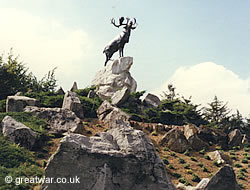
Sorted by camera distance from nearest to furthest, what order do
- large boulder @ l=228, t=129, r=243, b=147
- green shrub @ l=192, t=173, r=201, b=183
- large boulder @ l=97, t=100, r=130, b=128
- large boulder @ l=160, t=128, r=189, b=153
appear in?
green shrub @ l=192, t=173, r=201, b=183, large boulder @ l=160, t=128, r=189, b=153, large boulder @ l=97, t=100, r=130, b=128, large boulder @ l=228, t=129, r=243, b=147

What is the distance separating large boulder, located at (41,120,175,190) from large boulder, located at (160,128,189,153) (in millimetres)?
7521

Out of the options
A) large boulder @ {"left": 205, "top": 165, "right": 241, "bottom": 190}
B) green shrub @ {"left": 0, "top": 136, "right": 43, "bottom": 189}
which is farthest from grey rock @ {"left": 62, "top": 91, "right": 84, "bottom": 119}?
large boulder @ {"left": 205, "top": 165, "right": 241, "bottom": 190}

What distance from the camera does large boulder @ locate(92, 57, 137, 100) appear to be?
85.5ft

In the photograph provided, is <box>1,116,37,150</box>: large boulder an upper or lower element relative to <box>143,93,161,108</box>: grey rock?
lower

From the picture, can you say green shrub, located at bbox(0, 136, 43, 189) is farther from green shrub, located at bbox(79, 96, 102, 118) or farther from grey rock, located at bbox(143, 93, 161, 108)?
grey rock, located at bbox(143, 93, 161, 108)

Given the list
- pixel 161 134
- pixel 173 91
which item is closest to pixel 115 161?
pixel 161 134

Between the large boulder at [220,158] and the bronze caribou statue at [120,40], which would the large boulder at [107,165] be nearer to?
the large boulder at [220,158]

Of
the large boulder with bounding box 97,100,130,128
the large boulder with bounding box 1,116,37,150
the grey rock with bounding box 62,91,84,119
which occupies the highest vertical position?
the grey rock with bounding box 62,91,84,119

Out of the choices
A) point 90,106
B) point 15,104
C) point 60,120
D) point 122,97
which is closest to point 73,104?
point 60,120

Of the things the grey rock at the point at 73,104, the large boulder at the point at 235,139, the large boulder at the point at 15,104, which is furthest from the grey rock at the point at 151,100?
the large boulder at the point at 15,104

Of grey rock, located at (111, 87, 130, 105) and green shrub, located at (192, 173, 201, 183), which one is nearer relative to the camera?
green shrub, located at (192, 173, 201, 183)

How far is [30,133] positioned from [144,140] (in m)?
5.92

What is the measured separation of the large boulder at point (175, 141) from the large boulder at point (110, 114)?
2841 mm

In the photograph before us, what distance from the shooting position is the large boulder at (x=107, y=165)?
27.6 ft
